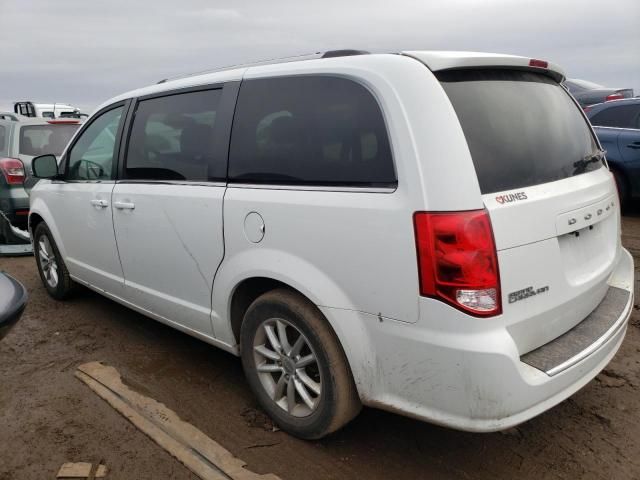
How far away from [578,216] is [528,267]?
452 mm

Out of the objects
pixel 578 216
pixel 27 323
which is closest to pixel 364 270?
pixel 578 216

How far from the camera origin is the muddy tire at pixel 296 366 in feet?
8.01

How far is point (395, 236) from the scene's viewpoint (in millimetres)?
2115

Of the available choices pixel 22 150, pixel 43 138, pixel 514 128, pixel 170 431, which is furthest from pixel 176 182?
pixel 43 138

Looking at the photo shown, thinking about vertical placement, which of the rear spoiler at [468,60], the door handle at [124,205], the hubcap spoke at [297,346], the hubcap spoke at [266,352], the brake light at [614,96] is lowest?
the hubcap spoke at [266,352]

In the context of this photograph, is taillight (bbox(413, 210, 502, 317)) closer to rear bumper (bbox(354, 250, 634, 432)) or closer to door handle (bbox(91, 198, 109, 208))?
rear bumper (bbox(354, 250, 634, 432))

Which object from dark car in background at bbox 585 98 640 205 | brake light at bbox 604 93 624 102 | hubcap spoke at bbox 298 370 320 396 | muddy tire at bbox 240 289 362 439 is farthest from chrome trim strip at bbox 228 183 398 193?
brake light at bbox 604 93 624 102

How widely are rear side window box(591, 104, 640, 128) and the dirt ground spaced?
4759mm

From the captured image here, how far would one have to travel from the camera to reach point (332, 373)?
7.97 ft

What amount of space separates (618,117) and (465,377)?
6928mm

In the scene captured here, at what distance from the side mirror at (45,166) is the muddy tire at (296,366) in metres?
2.42

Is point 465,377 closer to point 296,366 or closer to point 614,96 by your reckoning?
point 296,366

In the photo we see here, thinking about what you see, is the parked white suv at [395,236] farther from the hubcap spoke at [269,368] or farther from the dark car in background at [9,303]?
the dark car in background at [9,303]

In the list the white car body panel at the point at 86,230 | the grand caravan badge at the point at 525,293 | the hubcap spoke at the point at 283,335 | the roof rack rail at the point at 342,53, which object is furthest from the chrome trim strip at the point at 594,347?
the white car body panel at the point at 86,230
